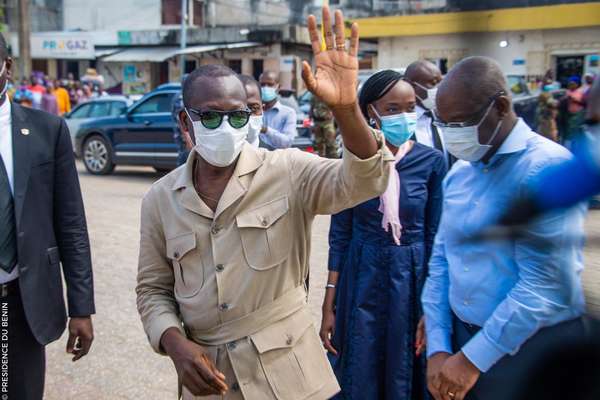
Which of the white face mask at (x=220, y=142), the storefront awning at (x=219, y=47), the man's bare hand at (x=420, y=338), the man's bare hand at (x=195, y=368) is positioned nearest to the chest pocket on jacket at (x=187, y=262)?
the man's bare hand at (x=195, y=368)

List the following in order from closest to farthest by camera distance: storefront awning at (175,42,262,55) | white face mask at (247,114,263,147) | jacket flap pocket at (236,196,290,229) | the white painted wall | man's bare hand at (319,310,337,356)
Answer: jacket flap pocket at (236,196,290,229)
man's bare hand at (319,310,337,356)
white face mask at (247,114,263,147)
storefront awning at (175,42,262,55)
the white painted wall

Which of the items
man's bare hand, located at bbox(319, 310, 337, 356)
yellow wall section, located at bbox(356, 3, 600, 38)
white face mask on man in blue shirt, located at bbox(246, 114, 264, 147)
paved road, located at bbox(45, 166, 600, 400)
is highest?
yellow wall section, located at bbox(356, 3, 600, 38)

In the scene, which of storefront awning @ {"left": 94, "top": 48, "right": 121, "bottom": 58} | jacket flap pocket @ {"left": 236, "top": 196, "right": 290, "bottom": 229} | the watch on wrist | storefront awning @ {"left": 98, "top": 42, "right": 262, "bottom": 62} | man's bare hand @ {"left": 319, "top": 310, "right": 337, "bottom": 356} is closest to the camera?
the watch on wrist

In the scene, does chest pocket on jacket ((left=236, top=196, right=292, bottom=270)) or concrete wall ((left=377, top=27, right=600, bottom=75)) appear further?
chest pocket on jacket ((left=236, top=196, right=292, bottom=270))

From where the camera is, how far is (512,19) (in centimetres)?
57

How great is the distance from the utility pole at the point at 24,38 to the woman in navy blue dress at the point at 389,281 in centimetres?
2188

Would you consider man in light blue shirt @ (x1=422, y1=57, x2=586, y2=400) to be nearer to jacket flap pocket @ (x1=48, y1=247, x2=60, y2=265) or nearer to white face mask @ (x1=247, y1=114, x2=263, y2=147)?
jacket flap pocket @ (x1=48, y1=247, x2=60, y2=265)

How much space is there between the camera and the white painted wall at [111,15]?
31781 millimetres

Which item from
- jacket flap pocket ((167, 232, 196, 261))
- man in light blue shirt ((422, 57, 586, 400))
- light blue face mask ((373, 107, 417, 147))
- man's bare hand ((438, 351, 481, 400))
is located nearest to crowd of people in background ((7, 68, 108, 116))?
light blue face mask ((373, 107, 417, 147))

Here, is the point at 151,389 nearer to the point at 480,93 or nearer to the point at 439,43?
the point at 480,93

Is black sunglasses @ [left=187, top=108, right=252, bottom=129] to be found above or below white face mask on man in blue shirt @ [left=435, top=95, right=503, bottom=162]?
above

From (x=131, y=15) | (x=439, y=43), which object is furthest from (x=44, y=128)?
(x=131, y=15)

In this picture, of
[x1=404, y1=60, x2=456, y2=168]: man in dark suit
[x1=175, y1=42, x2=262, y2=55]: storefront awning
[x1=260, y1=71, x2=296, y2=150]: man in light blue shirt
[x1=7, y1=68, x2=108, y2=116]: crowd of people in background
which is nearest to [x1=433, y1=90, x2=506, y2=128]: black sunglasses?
[x1=404, y1=60, x2=456, y2=168]: man in dark suit

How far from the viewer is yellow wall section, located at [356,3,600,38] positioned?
562 millimetres
